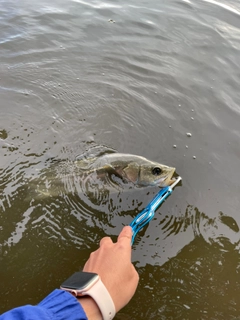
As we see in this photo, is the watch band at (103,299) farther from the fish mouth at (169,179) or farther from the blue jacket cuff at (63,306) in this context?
the fish mouth at (169,179)

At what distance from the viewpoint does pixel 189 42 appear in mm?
7562

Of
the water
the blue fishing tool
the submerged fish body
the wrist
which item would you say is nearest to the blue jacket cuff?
the wrist

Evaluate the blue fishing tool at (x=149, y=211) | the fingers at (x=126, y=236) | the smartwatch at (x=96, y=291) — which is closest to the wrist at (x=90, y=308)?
the smartwatch at (x=96, y=291)

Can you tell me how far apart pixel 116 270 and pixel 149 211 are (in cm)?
138

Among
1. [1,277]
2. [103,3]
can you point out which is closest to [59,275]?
[1,277]

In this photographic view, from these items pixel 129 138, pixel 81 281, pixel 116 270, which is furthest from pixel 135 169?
pixel 81 281

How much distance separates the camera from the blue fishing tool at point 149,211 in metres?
3.26

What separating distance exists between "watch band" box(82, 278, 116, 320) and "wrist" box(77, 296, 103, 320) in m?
0.03

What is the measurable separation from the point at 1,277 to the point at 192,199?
2493mm

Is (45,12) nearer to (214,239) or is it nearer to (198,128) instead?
(198,128)

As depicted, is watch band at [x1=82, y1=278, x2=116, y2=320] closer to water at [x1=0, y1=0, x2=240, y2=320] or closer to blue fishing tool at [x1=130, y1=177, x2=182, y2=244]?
water at [x1=0, y1=0, x2=240, y2=320]

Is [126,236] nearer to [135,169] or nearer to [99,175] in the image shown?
[135,169]

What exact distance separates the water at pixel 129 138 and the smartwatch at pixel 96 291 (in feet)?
3.87

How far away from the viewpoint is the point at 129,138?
471 centimetres
